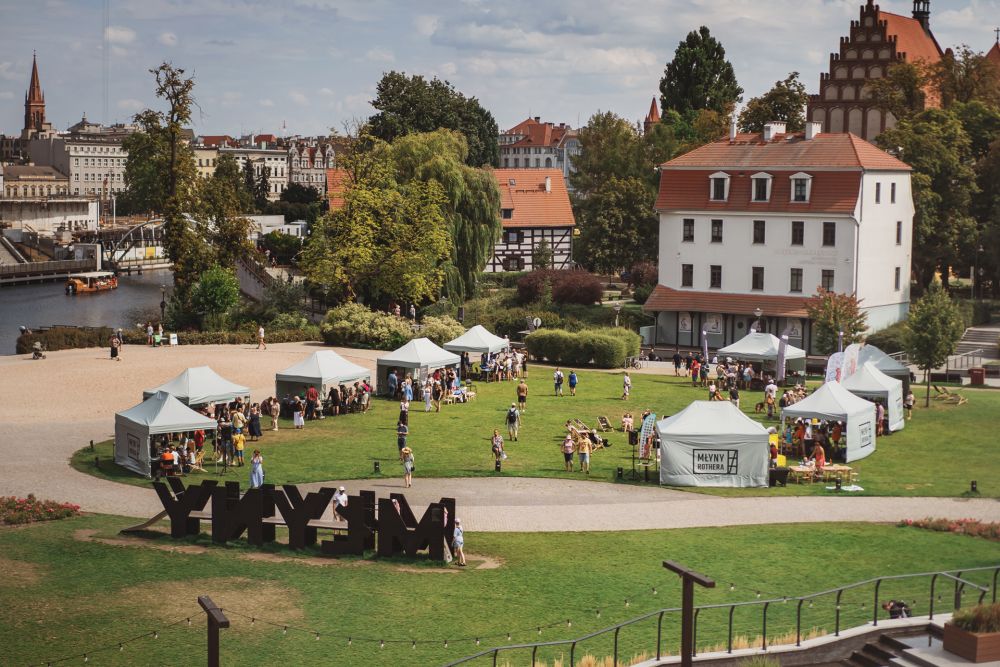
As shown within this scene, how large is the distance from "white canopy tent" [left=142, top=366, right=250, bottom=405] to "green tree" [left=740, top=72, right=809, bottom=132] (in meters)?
55.8

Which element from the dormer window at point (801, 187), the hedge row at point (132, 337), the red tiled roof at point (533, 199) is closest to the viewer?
the hedge row at point (132, 337)

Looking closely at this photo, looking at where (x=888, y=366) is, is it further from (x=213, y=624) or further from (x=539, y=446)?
(x=213, y=624)

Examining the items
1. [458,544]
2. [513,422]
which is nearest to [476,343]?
[513,422]

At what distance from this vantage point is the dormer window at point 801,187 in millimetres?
65812

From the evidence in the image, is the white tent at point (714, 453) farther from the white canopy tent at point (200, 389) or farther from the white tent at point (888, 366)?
the white canopy tent at point (200, 389)

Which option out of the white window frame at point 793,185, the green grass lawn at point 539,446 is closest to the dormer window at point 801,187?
the white window frame at point 793,185

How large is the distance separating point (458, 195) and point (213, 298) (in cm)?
1502

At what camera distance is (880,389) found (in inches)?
1720

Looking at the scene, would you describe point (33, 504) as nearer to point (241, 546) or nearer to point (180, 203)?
point (241, 546)

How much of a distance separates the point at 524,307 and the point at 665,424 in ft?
115

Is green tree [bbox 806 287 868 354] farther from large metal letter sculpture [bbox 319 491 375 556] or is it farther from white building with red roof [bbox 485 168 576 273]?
white building with red roof [bbox 485 168 576 273]

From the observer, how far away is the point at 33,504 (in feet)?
105

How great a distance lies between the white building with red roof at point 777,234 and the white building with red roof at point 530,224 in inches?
990

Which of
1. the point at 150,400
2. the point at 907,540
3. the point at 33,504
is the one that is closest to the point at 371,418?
the point at 150,400
